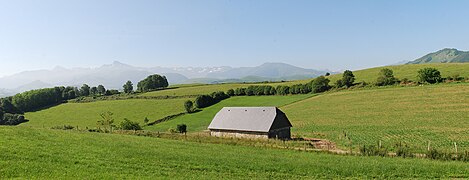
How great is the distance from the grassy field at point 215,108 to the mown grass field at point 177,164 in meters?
38.2

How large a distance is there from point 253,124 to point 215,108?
1551 inches

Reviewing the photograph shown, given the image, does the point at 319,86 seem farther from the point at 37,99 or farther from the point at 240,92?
the point at 37,99

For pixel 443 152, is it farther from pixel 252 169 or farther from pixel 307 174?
pixel 252 169

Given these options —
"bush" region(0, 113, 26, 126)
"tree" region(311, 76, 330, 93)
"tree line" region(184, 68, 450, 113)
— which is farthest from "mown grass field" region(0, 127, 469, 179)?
"bush" region(0, 113, 26, 126)

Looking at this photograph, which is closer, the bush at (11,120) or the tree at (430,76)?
the tree at (430,76)

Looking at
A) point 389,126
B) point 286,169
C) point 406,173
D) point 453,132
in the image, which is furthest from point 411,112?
point 286,169

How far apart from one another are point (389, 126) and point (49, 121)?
266 ft

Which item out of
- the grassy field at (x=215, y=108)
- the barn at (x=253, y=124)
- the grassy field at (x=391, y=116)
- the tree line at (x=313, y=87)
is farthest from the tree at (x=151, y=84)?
the barn at (x=253, y=124)

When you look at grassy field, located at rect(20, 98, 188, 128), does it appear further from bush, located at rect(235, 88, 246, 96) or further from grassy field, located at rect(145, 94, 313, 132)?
bush, located at rect(235, 88, 246, 96)

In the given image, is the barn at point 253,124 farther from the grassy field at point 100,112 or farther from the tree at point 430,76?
the tree at point 430,76

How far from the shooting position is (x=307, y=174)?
21.0m

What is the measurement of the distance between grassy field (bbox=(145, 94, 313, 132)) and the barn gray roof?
1292 centimetres

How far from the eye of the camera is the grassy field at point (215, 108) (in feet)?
225

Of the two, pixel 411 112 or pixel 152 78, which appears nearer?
pixel 411 112
